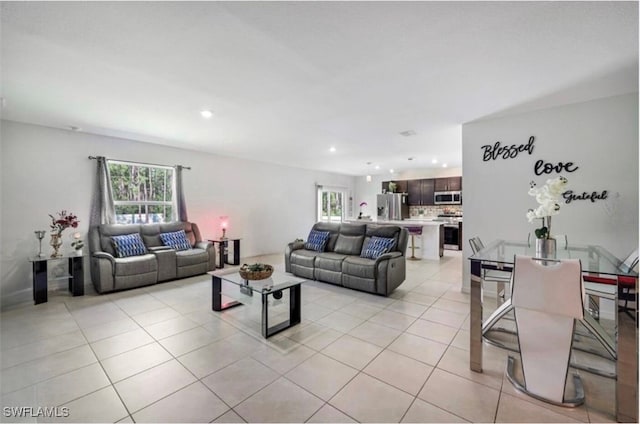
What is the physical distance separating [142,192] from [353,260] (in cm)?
411

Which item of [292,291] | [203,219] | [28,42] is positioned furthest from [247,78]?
[203,219]

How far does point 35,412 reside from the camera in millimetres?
1723

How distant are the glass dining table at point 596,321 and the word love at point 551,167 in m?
1.08

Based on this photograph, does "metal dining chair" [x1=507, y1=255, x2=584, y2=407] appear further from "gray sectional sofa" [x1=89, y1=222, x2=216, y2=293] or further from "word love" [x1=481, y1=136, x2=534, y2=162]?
"gray sectional sofa" [x1=89, y1=222, x2=216, y2=293]

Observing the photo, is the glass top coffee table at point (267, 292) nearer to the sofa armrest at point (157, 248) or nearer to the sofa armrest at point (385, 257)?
the sofa armrest at point (385, 257)

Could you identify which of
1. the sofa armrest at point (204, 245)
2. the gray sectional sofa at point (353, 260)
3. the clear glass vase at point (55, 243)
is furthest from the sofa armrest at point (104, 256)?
the gray sectional sofa at point (353, 260)

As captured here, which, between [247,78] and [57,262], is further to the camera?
[57,262]

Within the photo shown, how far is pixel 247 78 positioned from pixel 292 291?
7.20 ft

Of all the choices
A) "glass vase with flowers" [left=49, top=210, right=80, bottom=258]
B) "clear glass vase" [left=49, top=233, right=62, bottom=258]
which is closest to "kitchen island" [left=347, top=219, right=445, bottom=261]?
"glass vase with flowers" [left=49, top=210, right=80, bottom=258]

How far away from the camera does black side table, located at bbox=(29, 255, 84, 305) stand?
140 inches

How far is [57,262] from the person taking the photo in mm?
4109

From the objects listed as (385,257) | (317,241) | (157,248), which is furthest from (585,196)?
(157,248)

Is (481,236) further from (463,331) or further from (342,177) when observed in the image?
(342,177)

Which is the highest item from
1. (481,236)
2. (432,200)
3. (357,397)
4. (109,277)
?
(432,200)
